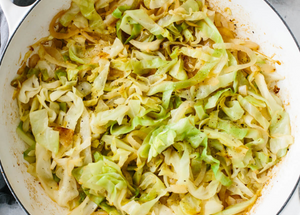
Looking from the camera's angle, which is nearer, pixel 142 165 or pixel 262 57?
pixel 142 165

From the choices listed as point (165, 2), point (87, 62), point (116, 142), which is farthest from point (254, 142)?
point (87, 62)

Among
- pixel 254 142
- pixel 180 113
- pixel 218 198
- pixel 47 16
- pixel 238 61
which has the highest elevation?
pixel 47 16

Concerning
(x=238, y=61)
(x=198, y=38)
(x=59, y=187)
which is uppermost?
(x=198, y=38)

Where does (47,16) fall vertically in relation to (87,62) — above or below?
above

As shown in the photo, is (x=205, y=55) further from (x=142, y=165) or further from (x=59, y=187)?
(x=59, y=187)

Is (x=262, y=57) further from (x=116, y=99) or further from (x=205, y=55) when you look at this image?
(x=116, y=99)

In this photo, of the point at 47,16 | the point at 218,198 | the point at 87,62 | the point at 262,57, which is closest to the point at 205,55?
the point at 262,57
